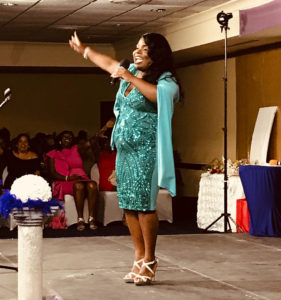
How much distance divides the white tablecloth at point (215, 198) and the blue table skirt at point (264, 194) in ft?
4.08

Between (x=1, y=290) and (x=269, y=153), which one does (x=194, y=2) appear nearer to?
(x=269, y=153)

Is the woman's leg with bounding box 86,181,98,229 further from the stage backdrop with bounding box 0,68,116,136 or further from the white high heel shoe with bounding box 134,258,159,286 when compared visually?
the stage backdrop with bounding box 0,68,116,136

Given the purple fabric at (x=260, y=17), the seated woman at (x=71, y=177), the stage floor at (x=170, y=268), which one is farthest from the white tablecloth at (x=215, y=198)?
the stage floor at (x=170, y=268)

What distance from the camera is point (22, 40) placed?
14375 millimetres

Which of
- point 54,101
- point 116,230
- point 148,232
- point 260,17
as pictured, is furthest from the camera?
point 54,101

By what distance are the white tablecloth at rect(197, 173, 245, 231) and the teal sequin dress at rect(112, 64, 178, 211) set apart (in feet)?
14.9

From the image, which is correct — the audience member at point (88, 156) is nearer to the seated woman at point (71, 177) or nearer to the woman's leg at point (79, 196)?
the seated woman at point (71, 177)

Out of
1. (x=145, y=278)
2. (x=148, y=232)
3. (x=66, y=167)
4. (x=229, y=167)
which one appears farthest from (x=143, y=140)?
(x=66, y=167)

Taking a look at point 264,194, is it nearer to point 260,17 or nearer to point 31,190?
point 260,17

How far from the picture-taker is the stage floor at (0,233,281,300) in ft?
15.4

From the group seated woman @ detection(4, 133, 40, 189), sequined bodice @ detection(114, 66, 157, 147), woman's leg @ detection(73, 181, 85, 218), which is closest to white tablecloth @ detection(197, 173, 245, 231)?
woman's leg @ detection(73, 181, 85, 218)

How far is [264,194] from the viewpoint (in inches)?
312

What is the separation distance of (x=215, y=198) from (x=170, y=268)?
4394mm

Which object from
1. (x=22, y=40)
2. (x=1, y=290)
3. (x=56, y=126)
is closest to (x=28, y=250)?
(x=1, y=290)
